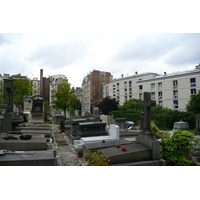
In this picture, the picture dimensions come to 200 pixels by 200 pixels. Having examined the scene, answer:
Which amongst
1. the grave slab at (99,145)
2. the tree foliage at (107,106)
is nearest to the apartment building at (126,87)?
the tree foliage at (107,106)

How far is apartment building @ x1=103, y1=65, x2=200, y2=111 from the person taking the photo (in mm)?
37969

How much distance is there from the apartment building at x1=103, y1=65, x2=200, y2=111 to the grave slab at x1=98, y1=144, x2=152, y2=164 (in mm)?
33884

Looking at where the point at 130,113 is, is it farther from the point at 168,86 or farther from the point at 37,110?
the point at 37,110

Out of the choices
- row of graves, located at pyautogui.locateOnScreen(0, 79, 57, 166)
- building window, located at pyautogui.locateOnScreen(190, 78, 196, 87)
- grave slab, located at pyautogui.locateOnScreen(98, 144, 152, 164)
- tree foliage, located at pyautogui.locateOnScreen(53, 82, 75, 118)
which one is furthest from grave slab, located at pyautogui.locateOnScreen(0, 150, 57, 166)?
building window, located at pyautogui.locateOnScreen(190, 78, 196, 87)

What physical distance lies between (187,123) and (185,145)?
20083 millimetres

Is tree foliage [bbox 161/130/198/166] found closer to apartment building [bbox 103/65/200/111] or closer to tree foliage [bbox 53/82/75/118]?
tree foliage [bbox 53/82/75/118]

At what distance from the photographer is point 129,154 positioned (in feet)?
24.1

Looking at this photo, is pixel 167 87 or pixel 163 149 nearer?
pixel 163 149

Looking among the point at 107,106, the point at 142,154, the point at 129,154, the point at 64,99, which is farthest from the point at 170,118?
the point at 129,154

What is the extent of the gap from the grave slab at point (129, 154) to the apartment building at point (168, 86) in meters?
33.9

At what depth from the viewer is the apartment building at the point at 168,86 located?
37969 mm

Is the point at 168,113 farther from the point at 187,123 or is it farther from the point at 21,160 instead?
the point at 21,160

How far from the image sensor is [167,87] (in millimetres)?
41719

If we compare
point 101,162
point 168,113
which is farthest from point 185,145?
point 168,113
